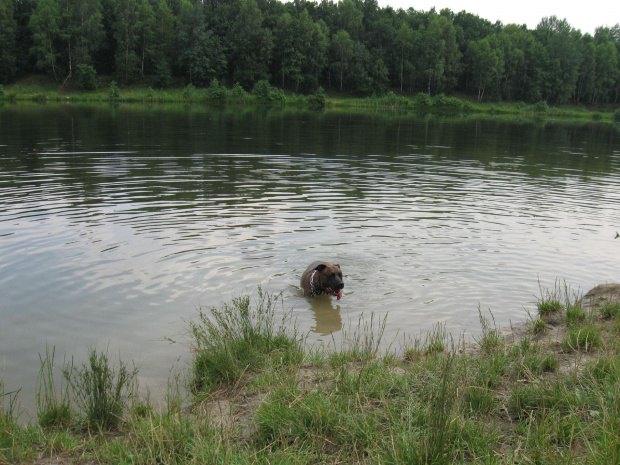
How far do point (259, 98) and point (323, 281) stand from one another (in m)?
72.0

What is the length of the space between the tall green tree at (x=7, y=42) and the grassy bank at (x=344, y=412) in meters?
81.6

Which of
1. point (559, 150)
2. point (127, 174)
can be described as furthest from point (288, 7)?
point (127, 174)

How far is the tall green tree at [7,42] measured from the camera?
235 ft

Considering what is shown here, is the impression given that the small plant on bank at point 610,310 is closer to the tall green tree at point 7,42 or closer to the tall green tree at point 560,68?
the tall green tree at point 7,42

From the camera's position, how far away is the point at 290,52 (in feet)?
283

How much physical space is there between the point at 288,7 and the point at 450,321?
108927 mm

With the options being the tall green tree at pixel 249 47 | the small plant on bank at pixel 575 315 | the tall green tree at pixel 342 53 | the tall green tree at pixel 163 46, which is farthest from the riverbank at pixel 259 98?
the small plant on bank at pixel 575 315

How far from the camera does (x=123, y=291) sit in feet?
25.8

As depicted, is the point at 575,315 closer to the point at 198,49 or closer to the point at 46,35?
the point at 198,49

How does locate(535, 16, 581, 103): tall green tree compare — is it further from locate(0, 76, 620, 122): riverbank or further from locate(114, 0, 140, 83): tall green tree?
locate(114, 0, 140, 83): tall green tree

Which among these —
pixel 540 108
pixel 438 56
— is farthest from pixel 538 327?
pixel 438 56

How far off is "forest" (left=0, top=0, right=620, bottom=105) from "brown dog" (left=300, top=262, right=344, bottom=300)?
73.8 m

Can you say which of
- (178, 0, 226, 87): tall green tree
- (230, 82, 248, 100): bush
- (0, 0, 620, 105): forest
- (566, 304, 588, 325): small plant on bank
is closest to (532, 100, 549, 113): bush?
(0, 0, 620, 105): forest

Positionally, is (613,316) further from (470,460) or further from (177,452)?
(177,452)
